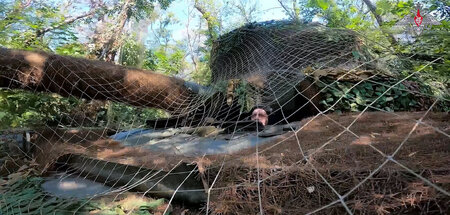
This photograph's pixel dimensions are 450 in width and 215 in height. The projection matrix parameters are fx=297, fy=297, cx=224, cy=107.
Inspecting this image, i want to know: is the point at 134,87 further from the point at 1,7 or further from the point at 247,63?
the point at 1,7

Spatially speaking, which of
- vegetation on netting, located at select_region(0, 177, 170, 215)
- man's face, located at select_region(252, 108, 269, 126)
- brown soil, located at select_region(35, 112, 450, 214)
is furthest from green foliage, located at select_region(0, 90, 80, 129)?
brown soil, located at select_region(35, 112, 450, 214)

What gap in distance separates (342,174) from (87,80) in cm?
319

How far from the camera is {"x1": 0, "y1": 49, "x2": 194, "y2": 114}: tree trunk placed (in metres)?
3.25

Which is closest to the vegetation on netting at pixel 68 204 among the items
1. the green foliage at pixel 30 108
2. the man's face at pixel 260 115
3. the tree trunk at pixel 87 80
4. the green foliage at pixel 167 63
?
the tree trunk at pixel 87 80

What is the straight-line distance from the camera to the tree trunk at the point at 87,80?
3.25 metres

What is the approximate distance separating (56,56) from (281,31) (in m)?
2.98

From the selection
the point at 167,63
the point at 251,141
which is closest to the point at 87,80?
the point at 251,141

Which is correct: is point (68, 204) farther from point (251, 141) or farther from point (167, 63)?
point (167, 63)

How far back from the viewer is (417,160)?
1.23m

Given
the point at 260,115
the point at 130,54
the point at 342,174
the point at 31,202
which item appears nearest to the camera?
the point at 342,174

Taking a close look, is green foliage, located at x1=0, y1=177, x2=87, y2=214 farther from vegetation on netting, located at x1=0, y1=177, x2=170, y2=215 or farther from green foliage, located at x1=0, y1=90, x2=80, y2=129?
green foliage, located at x1=0, y1=90, x2=80, y2=129

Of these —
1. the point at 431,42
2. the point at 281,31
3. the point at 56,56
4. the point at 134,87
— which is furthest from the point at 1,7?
the point at 431,42

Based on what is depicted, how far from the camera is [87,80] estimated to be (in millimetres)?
3545

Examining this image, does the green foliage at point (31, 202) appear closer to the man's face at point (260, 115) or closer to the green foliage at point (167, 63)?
the man's face at point (260, 115)
